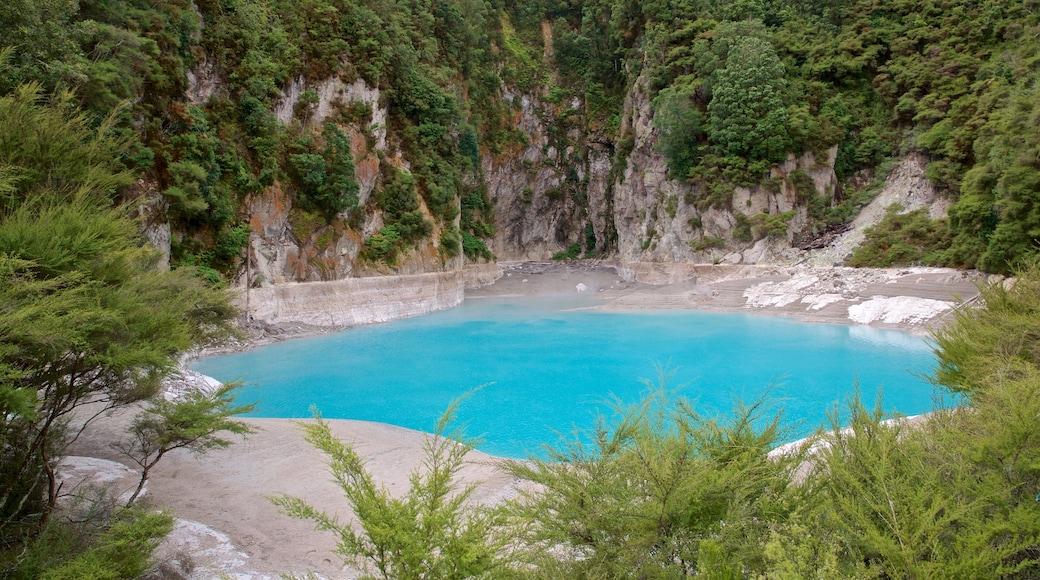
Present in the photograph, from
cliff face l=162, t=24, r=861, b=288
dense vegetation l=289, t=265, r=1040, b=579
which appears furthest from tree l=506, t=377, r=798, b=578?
cliff face l=162, t=24, r=861, b=288

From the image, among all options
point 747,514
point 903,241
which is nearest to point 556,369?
point 747,514

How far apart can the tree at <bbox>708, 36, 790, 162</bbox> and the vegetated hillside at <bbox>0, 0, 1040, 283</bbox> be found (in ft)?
0.44

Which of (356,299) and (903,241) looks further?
(903,241)

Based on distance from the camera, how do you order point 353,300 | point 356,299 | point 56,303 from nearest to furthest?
point 56,303
point 353,300
point 356,299

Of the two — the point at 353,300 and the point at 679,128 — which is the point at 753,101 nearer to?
the point at 679,128

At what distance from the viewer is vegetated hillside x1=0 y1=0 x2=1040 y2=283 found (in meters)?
18.7

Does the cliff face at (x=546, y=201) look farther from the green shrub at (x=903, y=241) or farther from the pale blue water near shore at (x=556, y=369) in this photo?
the pale blue water near shore at (x=556, y=369)

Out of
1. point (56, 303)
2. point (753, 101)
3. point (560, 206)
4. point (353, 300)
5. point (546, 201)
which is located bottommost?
point (353, 300)

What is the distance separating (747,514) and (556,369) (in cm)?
1262

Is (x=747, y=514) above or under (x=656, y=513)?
under

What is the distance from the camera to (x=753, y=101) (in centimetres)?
3194

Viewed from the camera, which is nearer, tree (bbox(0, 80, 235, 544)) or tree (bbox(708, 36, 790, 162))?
tree (bbox(0, 80, 235, 544))

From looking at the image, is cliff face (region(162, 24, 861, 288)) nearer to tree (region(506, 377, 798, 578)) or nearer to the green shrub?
the green shrub

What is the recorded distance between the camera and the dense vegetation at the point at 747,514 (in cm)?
317
